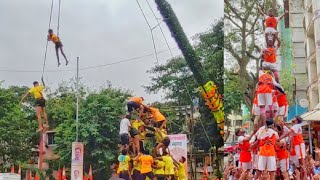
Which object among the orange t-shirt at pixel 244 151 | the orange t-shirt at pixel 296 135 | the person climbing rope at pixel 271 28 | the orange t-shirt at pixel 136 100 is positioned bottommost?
the orange t-shirt at pixel 244 151

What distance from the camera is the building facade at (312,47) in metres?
8.55

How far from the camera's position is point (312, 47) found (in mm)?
9594

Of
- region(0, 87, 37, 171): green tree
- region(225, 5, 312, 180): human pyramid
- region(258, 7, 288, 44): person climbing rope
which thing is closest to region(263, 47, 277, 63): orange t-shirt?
region(225, 5, 312, 180): human pyramid

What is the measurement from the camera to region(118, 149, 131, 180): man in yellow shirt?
5.73m

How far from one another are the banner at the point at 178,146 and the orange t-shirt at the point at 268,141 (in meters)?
1.81

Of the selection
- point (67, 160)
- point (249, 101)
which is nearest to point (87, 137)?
point (67, 160)

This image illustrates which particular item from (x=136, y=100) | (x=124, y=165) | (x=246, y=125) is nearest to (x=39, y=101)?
(x=136, y=100)

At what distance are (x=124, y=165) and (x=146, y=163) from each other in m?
0.34

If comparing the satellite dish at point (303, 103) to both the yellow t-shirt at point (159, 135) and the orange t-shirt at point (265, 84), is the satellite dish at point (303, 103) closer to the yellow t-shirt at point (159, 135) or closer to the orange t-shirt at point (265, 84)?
the yellow t-shirt at point (159, 135)

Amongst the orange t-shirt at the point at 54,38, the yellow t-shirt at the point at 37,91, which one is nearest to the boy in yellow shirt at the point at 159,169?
the yellow t-shirt at the point at 37,91

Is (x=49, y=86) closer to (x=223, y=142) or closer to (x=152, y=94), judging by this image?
(x=152, y=94)

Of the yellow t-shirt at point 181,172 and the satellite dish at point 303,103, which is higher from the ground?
the satellite dish at point 303,103

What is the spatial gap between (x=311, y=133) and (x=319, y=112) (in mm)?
385

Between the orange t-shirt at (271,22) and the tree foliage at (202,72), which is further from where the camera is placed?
the tree foliage at (202,72)
